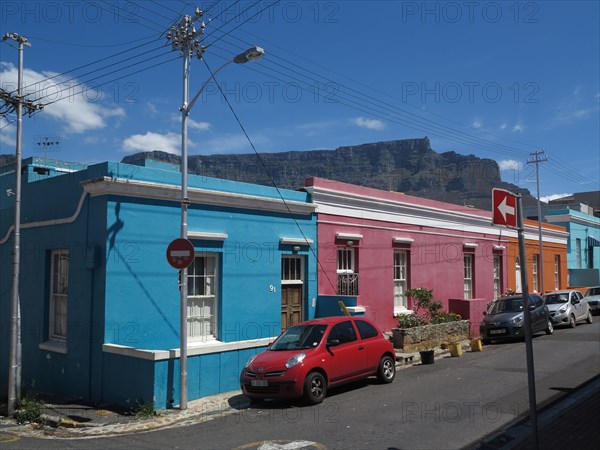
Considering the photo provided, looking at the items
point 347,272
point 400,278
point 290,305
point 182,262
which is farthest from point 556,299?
point 182,262

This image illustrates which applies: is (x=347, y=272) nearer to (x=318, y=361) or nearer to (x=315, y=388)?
(x=318, y=361)

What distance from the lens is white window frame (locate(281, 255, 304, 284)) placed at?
1557cm

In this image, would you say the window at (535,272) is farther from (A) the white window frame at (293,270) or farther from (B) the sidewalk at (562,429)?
(B) the sidewalk at (562,429)

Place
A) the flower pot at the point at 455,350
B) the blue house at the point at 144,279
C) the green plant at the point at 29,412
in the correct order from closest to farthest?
the green plant at the point at 29,412
the blue house at the point at 144,279
the flower pot at the point at 455,350

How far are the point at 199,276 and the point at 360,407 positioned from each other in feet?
17.3

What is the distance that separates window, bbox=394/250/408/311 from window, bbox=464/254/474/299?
4872 millimetres

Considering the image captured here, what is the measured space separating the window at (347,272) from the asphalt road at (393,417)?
13.4 ft

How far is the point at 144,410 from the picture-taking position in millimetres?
10203

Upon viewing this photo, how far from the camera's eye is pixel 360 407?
10008 millimetres

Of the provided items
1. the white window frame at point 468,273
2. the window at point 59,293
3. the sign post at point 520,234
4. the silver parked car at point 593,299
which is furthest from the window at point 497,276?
the sign post at point 520,234

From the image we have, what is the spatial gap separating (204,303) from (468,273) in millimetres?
14421

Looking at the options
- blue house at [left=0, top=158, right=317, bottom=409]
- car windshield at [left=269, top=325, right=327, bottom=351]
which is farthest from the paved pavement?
car windshield at [left=269, top=325, right=327, bottom=351]

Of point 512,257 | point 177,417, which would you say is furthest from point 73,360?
point 512,257

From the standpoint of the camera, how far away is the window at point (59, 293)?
13.5 m
